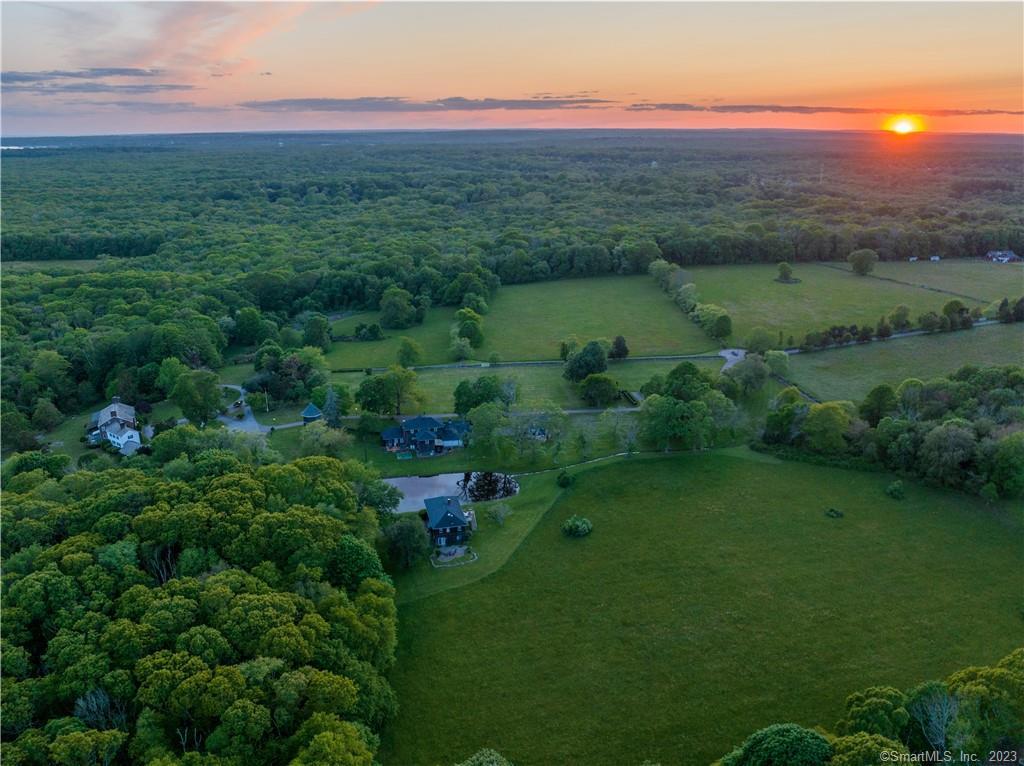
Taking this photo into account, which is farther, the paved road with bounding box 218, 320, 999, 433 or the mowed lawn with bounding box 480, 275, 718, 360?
the mowed lawn with bounding box 480, 275, 718, 360

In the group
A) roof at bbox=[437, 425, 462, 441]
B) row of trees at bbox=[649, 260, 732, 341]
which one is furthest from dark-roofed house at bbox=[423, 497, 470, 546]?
row of trees at bbox=[649, 260, 732, 341]

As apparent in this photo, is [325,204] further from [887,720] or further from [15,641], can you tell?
[887,720]

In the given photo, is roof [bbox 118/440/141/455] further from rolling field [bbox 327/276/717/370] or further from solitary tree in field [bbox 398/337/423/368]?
solitary tree in field [bbox 398/337/423/368]

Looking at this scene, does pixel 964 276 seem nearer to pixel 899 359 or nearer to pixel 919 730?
pixel 899 359

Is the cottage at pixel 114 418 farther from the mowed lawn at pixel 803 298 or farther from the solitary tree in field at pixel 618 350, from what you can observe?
the mowed lawn at pixel 803 298

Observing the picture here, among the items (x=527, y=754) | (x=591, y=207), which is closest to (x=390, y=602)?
(x=527, y=754)

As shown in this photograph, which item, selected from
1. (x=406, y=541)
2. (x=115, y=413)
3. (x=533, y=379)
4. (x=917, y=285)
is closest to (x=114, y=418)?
(x=115, y=413)

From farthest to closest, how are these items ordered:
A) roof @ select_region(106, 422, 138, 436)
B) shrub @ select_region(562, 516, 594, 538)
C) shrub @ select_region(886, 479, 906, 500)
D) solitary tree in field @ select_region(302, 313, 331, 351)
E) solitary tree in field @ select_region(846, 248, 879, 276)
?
solitary tree in field @ select_region(846, 248, 879, 276) < solitary tree in field @ select_region(302, 313, 331, 351) < roof @ select_region(106, 422, 138, 436) < shrub @ select_region(886, 479, 906, 500) < shrub @ select_region(562, 516, 594, 538)
